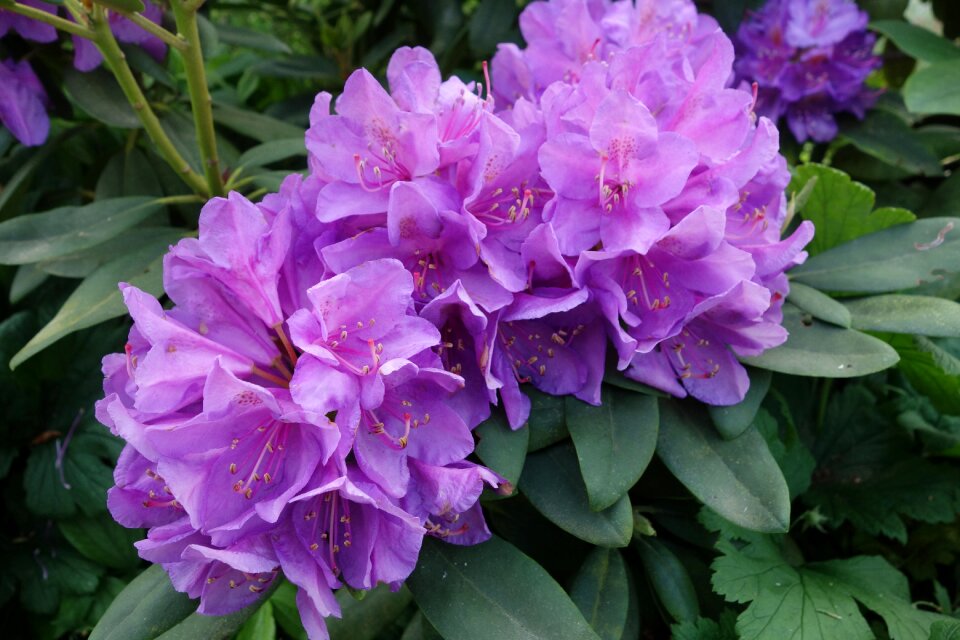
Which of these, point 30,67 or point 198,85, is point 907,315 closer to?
point 198,85

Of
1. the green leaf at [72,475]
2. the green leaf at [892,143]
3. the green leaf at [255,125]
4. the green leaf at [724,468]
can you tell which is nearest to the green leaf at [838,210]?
the green leaf at [724,468]

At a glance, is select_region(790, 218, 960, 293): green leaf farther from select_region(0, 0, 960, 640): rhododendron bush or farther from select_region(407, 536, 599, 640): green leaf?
select_region(407, 536, 599, 640): green leaf

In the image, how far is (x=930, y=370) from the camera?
43.9 inches

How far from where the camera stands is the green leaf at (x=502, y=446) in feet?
2.72

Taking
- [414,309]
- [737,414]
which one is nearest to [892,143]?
[737,414]

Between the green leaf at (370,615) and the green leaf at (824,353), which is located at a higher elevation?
the green leaf at (824,353)

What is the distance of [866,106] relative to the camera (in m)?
1.67

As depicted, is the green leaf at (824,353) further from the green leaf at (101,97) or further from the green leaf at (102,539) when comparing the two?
the green leaf at (102,539)

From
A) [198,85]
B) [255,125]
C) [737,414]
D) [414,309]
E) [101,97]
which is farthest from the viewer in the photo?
[255,125]

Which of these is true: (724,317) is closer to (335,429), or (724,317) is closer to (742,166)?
(742,166)

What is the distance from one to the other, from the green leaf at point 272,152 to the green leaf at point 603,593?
0.74 m

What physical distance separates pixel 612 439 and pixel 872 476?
54cm

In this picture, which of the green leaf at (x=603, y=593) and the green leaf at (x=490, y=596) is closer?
the green leaf at (x=490, y=596)

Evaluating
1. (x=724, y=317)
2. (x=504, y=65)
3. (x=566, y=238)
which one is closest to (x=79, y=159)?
(x=504, y=65)
